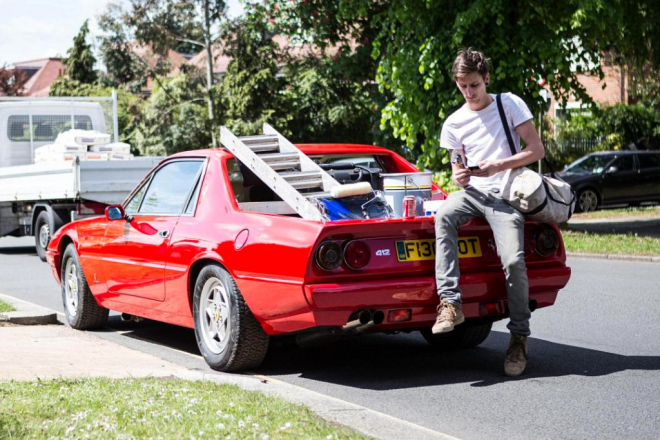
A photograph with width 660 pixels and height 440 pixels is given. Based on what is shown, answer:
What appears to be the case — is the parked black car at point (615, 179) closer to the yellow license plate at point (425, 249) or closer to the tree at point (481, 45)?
the tree at point (481, 45)

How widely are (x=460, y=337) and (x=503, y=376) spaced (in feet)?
3.48

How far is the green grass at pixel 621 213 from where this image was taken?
25.5 meters

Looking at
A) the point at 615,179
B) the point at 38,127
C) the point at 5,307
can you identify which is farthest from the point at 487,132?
the point at 615,179

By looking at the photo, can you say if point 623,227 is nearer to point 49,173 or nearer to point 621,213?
point 621,213

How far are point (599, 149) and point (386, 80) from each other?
16730 mm

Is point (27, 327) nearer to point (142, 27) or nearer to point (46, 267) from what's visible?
point (46, 267)

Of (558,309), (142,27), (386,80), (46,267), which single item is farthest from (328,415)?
(142,27)

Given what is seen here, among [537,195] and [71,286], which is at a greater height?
[537,195]

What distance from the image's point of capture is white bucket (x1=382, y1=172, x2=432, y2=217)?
22.9 ft

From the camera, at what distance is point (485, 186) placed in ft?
22.2

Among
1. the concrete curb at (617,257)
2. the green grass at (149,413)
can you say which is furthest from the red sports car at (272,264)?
the concrete curb at (617,257)

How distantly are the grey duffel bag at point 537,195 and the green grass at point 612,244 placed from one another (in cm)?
922

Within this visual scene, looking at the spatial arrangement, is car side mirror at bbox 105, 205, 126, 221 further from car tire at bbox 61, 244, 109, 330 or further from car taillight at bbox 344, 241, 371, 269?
car taillight at bbox 344, 241, 371, 269

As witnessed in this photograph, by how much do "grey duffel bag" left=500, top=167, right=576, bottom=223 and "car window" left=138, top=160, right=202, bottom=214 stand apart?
2.39 m
